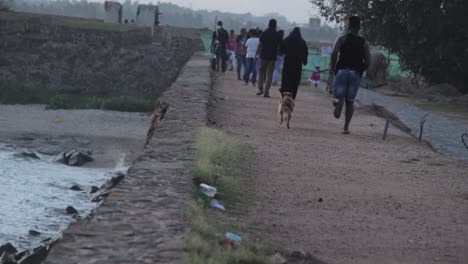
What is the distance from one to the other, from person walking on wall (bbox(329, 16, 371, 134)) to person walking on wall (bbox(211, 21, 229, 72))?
12525 mm

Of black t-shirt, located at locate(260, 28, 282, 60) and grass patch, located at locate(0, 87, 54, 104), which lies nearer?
black t-shirt, located at locate(260, 28, 282, 60)

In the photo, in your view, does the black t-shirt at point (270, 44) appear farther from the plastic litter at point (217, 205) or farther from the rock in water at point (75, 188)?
the plastic litter at point (217, 205)

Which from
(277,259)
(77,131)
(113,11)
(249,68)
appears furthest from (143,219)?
(113,11)

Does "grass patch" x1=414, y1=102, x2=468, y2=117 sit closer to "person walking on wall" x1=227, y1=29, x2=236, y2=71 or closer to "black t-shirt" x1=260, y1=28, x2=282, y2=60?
"black t-shirt" x1=260, y1=28, x2=282, y2=60

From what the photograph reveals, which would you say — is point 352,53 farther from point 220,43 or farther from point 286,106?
point 220,43

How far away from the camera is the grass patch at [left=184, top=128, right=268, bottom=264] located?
514cm

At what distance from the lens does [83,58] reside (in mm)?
41250

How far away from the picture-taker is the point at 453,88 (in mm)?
27812

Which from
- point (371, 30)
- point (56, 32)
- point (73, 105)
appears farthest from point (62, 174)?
point (56, 32)

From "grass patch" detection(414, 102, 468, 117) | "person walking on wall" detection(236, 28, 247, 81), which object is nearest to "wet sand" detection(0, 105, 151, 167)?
"person walking on wall" detection(236, 28, 247, 81)

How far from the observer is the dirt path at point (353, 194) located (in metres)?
6.16

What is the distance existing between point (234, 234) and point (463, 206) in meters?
2.98

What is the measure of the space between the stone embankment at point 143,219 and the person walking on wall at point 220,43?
15.7 metres

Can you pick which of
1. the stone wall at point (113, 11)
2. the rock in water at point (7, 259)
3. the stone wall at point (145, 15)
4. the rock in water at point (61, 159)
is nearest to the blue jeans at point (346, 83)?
the rock in water at point (7, 259)
